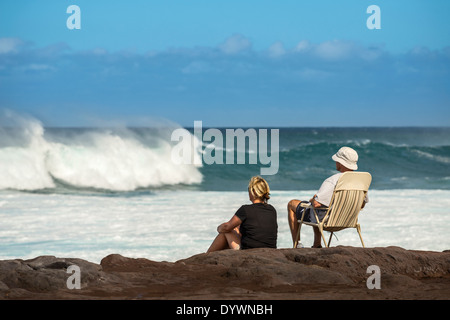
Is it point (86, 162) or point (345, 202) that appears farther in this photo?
point (86, 162)

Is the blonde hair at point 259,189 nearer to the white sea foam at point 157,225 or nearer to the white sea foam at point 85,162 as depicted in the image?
the white sea foam at point 157,225

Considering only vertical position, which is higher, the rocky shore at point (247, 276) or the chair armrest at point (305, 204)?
the chair armrest at point (305, 204)

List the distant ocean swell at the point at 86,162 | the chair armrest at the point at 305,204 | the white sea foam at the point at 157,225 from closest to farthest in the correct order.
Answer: the chair armrest at the point at 305,204, the white sea foam at the point at 157,225, the distant ocean swell at the point at 86,162

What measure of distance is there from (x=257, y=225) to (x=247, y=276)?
3.26 feet

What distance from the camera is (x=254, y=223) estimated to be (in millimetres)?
5879

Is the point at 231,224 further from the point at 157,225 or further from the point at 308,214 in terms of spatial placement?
the point at 157,225

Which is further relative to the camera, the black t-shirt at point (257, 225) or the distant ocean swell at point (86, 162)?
the distant ocean swell at point (86, 162)

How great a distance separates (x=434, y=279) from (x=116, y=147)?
19.6m

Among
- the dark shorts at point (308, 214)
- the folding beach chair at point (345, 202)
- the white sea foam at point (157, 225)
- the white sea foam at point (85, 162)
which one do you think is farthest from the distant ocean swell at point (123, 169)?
the folding beach chair at point (345, 202)

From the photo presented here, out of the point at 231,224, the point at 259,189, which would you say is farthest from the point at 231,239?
the point at 259,189

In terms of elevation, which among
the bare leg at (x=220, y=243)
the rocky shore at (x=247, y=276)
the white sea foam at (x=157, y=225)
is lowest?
the white sea foam at (x=157, y=225)

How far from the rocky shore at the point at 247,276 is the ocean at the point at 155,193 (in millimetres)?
3347

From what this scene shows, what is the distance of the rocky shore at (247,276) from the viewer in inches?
173

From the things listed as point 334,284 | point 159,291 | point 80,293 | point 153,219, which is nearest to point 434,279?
point 334,284
